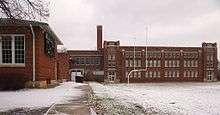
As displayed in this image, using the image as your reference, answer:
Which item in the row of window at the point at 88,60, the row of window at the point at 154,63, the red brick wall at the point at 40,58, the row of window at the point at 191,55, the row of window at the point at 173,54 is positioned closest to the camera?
the red brick wall at the point at 40,58

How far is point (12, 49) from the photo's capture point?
33.5 m

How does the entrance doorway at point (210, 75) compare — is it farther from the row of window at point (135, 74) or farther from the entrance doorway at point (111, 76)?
the entrance doorway at point (111, 76)

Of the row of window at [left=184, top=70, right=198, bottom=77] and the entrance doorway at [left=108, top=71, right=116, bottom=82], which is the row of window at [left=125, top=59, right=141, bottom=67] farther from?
the row of window at [left=184, top=70, right=198, bottom=77]

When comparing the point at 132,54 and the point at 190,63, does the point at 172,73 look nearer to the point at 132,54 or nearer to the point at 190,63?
the point at 190,63

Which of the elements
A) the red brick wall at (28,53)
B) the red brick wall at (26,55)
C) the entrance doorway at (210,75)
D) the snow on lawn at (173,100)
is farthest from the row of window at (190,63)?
the red brick wall at (26,55)

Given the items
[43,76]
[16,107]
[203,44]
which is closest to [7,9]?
[16,107]

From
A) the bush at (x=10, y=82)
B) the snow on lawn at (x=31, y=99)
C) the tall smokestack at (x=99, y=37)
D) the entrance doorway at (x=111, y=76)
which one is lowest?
the entrance doorway at (x=111, y=76)

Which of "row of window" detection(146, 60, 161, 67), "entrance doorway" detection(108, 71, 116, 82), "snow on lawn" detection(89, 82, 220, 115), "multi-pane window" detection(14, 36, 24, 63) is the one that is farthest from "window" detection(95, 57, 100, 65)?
"multi-pane window" detection(14, 36, 24, 63)

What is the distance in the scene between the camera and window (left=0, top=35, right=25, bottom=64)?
33531 mm

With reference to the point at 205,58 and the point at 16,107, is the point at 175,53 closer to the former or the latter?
the point at 205,58

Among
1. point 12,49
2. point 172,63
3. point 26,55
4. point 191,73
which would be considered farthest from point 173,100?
point 191,73

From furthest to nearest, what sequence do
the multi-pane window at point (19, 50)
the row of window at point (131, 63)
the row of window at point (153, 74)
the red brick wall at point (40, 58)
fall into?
the row of window at point (153, 74) → the row of window at point (131, 63) → the red brick wall at point (40, 58) → the multi-pane window at point (19, 50)

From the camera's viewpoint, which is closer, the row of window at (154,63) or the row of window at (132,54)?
the row of window at (132,54)

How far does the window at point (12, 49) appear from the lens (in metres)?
33.5
